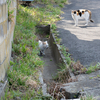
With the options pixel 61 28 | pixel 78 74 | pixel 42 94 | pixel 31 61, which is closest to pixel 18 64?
pixel 31 61

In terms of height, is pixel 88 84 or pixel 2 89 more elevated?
pixel 2 89

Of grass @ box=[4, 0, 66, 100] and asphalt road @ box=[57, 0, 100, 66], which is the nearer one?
grass @ box=[4, 0, 66, 100]

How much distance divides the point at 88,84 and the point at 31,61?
1826 mm

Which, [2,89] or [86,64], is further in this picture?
[86,64]

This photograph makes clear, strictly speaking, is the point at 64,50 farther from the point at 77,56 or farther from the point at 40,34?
the point at 40,34

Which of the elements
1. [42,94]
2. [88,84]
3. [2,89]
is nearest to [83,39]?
[88,84]

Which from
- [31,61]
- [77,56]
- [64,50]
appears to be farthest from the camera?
[64,50]

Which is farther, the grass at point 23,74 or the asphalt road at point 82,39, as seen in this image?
the asphalt road at point 82,39

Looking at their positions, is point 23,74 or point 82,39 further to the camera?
point 82,39

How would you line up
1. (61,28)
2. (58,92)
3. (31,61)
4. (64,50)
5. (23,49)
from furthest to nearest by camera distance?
1. (61,28)
2. (64,50)
3. (23,49)
4. (31,61)
5. (58,92)

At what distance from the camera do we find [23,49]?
5074mm

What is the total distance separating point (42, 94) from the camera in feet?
10.5

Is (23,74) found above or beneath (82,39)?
above

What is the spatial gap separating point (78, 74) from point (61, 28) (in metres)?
5.45
